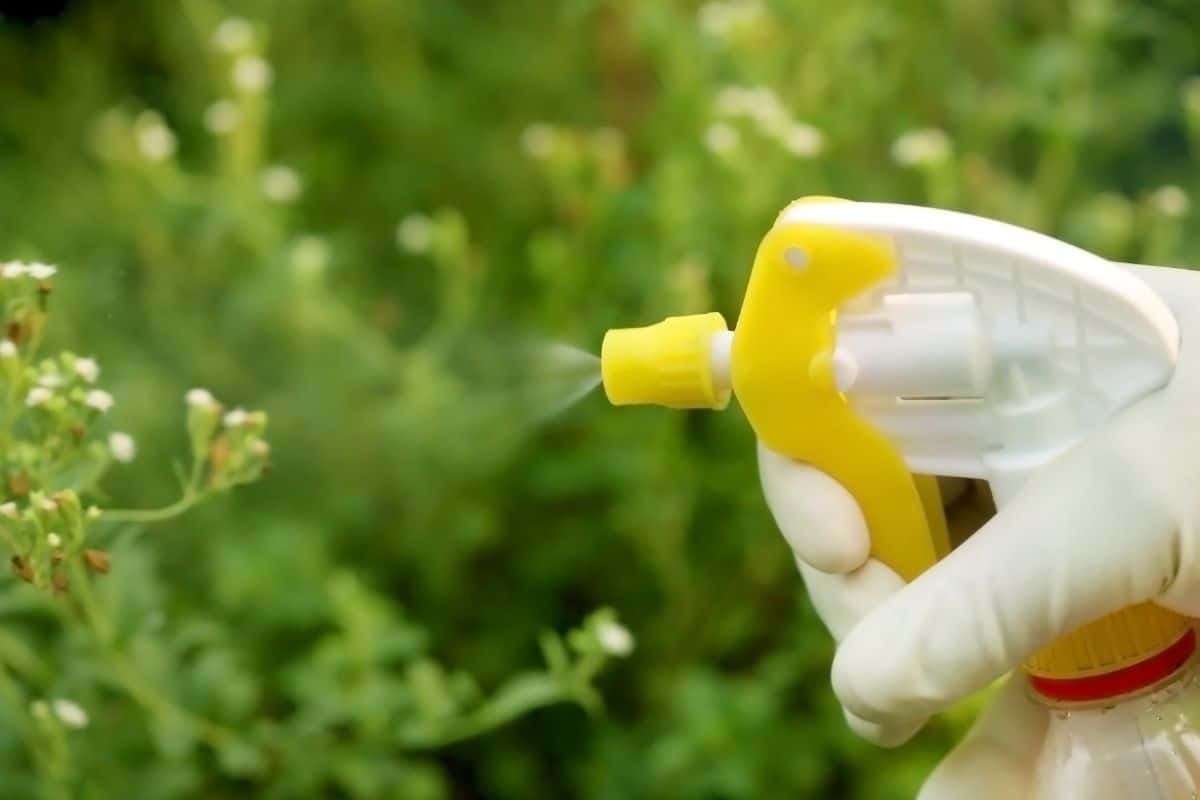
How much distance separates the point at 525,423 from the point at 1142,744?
1.41 feet

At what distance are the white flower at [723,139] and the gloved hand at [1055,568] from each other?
39 cm

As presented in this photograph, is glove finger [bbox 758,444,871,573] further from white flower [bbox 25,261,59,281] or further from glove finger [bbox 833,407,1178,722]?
white flower [bbox 25,261,59,281]

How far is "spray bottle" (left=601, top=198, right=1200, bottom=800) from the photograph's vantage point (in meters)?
0.35

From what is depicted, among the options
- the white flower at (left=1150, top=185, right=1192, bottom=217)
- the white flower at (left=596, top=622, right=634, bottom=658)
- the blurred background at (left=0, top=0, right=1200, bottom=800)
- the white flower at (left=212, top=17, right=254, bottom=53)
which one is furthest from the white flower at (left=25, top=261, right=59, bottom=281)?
the white flower at (left=1150, top=185, right=1192, bottom=217)

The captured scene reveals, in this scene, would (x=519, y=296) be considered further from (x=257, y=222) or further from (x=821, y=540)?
(x=821, y=540)

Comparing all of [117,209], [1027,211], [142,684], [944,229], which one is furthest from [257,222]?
[944,229]

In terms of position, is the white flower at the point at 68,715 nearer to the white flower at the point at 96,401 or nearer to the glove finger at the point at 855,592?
the white flower at the point at 96,401

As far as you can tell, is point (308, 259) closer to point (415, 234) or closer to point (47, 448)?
point (415, 234)

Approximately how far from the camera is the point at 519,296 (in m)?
0.97

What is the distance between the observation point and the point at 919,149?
0.73m

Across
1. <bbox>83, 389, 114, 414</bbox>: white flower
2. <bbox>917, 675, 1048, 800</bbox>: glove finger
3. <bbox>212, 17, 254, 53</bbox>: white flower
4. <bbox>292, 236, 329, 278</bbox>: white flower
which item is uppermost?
<bbox>212, 17, 254, 53</bbox>: white flower

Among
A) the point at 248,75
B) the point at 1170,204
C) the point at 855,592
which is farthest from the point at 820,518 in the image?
the point at 248,75

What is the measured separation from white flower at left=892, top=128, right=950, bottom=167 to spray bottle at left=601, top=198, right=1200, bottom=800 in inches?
12.5

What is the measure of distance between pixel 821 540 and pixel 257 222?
20.3 inches
